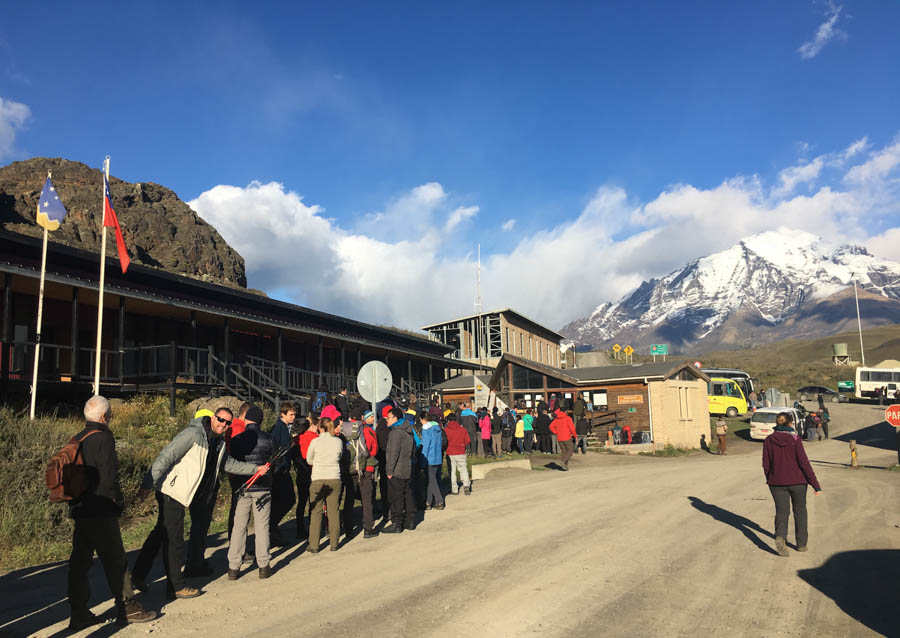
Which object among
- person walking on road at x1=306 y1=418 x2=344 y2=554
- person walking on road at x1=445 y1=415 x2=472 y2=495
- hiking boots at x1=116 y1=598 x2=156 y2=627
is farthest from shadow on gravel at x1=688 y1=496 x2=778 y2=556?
hiking boots at x1=116 y1=598 x2=156 y2=627

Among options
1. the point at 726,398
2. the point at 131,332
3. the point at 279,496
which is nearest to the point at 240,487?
the point at 279,496

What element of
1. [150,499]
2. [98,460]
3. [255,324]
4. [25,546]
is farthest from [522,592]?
[255,324]

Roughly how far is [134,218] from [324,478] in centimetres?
8234

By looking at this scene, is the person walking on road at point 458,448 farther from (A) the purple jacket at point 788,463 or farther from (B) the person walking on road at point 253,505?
(B) the person walking on road at point 253,505

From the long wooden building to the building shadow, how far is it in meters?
23.6

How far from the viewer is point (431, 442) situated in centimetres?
1116

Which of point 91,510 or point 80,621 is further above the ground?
point 91,510

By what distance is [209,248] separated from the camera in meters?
86.4

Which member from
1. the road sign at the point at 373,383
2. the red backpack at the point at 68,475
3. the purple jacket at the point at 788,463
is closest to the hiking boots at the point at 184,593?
the red backpack at the point at 68,475

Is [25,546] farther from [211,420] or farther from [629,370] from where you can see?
[629,370]

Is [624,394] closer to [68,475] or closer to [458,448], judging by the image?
[458,448]

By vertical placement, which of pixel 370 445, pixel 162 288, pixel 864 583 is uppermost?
pixel 162 288

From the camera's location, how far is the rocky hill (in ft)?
211

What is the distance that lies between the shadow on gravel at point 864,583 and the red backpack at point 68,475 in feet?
22.8
